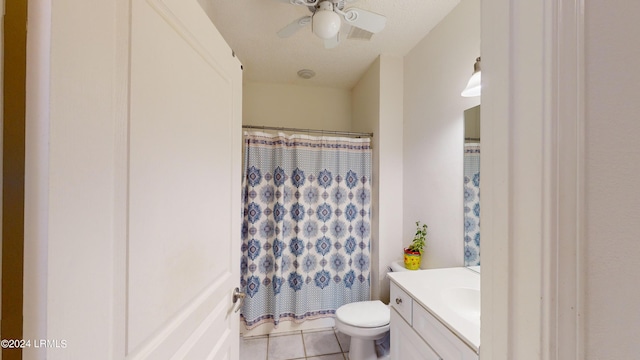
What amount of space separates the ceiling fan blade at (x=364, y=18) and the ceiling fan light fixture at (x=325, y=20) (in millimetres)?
74

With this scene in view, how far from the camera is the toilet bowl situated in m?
1.61

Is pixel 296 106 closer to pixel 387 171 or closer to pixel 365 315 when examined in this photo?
pixel 387 171

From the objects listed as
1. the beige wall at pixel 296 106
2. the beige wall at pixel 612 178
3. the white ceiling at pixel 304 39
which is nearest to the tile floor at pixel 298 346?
the beige wall at pixel 612 178

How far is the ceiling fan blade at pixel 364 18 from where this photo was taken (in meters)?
1.37

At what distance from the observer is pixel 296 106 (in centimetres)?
296

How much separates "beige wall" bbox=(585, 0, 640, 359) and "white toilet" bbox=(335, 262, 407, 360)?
4.78 feet

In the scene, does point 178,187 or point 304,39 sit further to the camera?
point 304,39

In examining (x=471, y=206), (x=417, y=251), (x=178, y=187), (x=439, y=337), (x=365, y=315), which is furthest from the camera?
(x=417, y=251)

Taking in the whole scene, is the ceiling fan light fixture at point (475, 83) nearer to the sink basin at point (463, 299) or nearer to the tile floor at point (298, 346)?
the sink basin at point (463, 299)

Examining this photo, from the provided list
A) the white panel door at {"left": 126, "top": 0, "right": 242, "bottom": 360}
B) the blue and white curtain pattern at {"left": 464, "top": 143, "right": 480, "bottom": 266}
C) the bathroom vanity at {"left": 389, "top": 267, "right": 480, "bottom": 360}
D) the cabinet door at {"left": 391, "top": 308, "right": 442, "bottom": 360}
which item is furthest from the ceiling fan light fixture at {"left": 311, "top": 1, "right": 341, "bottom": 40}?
the cabinet door at {"left": 391, "top": 308, "right": 442, "bottom": 360}

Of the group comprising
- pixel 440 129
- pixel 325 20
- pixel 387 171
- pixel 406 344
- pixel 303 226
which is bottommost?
pixel 406 344

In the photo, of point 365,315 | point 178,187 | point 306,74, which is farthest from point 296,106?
point 178,187

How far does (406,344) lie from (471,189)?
3.13ft

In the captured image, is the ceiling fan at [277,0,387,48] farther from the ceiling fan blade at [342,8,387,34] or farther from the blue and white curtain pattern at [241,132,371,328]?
the blue and white curtain pattern at [241,132,371,328]
